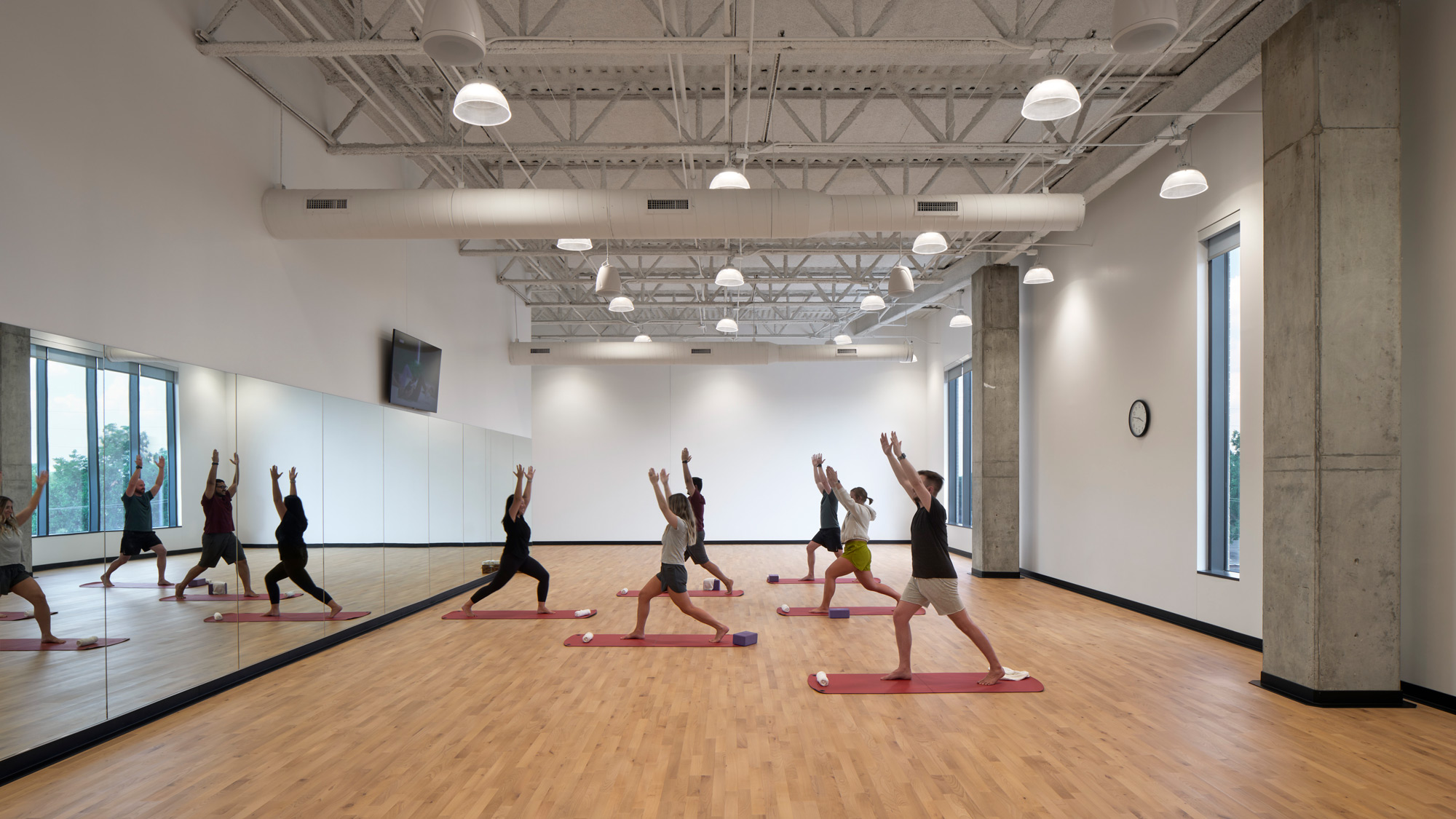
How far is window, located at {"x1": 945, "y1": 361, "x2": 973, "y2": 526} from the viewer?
16.1 meters

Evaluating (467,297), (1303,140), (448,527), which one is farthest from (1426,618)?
(467,297)

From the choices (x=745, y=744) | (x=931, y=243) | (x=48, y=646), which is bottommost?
(x=745, y=744)

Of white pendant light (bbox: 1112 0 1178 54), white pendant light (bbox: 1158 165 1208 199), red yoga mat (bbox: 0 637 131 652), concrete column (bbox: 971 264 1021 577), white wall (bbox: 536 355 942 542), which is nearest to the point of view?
white pendant light (bbox: 1112 0 1178 54)

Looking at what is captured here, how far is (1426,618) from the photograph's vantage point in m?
5.13

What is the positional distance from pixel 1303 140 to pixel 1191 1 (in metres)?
1.53

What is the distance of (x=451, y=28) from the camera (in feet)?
12.5

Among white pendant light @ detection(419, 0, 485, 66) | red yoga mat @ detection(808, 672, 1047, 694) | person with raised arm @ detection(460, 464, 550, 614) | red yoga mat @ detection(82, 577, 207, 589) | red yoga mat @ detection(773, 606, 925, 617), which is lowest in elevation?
red yoga mat @ detection(773, 606, 925, 617)

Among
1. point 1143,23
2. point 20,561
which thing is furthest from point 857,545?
point 20,561

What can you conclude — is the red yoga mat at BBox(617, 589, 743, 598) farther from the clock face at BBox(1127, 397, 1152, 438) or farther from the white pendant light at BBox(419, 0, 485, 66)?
the white pendant light at BBox(419, 0, 485, 66)

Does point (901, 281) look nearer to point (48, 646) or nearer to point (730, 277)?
point (730, 277)

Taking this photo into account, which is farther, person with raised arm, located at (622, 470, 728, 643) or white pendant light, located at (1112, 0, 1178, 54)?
person with raised arm, located at (622, 470, 728, 643)

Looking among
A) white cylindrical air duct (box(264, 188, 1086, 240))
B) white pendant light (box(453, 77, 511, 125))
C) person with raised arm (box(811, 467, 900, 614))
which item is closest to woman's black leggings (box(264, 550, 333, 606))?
white cylindrical air duct (box(264, 188, 1086, 240))

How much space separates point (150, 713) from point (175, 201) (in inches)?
138

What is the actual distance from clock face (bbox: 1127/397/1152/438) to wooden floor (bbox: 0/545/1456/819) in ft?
8.33
